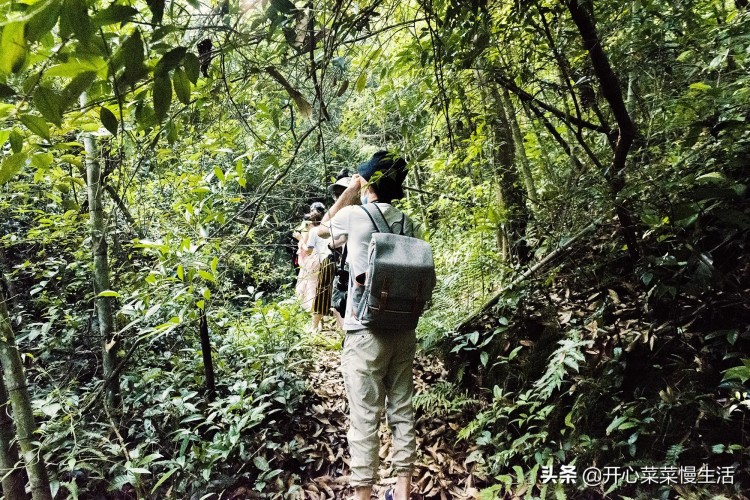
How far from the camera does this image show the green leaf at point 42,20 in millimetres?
823

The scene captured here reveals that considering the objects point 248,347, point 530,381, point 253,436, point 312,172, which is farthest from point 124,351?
point 530,381

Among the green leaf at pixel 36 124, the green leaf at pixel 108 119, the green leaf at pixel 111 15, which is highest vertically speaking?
the green leaf at pixel 111 15

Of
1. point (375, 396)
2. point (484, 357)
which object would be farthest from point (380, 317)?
point (484, 357)

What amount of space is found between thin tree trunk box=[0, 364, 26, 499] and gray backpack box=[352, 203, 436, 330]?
8.10 ft

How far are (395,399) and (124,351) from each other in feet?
8.74

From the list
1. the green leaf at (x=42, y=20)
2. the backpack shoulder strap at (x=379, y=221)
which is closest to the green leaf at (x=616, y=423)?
the backpack shoulder strap at (x=379, y=221)

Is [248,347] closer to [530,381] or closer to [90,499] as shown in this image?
[90,499]

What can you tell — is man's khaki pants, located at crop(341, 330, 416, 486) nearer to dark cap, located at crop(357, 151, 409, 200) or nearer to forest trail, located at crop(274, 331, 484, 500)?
forest trail, located at crop(274, 331, 484, 500)

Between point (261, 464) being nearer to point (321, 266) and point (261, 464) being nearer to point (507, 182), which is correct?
point (321, 266)

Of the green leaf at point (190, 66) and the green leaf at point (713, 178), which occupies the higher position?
the green leaf at point (190, 66)

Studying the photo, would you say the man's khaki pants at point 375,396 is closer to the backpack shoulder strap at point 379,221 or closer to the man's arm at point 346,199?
the backpack shoulder strap at point 379,221

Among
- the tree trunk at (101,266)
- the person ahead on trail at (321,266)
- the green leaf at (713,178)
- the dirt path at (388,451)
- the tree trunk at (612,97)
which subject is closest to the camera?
the green leaf at (713,178)

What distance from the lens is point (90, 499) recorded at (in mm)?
3445

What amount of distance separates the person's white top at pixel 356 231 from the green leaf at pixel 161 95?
6.87 feet
